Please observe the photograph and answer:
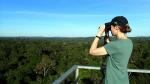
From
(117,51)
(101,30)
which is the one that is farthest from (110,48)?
(101,30)

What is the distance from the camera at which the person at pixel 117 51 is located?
2.31m

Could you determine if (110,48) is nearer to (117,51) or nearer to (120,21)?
(117,51)

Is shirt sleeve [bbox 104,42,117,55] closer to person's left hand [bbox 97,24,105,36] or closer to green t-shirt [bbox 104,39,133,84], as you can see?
green t-shirt [bbox 104,39,133,84]

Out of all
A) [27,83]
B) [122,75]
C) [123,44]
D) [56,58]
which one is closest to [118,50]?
[123,44]

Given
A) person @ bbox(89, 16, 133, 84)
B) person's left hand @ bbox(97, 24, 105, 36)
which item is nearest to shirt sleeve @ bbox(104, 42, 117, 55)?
person @ bbox(89, 16, 133, 84)

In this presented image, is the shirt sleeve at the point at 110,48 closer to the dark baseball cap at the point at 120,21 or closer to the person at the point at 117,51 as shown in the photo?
the person at the point at 117,51

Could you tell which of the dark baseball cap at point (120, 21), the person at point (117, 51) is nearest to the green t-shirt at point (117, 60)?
the person at point (117, 51)

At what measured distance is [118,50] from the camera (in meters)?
2.32

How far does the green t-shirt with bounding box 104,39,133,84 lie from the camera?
7.58 ft

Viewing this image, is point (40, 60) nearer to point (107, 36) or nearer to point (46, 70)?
point (46, 70)

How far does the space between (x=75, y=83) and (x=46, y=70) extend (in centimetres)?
4687

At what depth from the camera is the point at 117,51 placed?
2.32m

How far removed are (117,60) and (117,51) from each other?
3.3 inches

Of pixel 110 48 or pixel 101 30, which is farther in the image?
pixel 101 30
